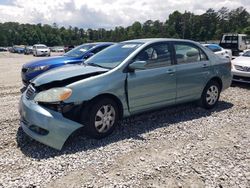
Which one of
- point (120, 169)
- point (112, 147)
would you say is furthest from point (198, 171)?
point (112, 147)

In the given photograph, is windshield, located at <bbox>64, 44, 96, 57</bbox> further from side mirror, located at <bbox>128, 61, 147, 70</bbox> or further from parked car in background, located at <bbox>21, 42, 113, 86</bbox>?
side mirror, located at <bbox>128, 61, 147, 70</bbox>

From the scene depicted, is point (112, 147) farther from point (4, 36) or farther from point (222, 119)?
point (4, 36)

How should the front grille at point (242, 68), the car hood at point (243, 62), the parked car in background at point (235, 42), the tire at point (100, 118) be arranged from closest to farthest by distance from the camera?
the tire at point (100, 118)
the front grille at point (242, 68)
the car hood at point (243, 62)
the parked car in background at point (235, 42)

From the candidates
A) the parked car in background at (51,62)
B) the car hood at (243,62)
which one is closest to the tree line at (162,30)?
the car hood at (243,62)

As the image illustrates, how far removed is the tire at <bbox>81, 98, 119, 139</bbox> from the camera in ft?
13.4

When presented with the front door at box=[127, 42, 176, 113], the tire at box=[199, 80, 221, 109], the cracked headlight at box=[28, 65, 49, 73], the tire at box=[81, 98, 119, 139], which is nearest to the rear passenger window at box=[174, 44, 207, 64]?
the front door at box=[127, 42, 176, 113]

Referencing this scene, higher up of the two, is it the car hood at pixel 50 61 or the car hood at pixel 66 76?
the car hood at pixel 66 76

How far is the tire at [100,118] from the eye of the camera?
160 inches

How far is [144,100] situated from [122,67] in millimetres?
730

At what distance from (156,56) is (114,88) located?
122 cm

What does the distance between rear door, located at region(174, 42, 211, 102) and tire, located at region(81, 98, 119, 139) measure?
1.61 m

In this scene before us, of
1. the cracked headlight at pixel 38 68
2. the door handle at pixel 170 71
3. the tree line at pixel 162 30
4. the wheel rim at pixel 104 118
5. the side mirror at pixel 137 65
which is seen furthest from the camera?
the tree line at pixel 162 30

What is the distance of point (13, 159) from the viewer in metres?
3.69

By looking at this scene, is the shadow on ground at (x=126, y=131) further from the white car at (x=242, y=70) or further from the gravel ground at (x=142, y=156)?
the white car at (x=242, y=70)
